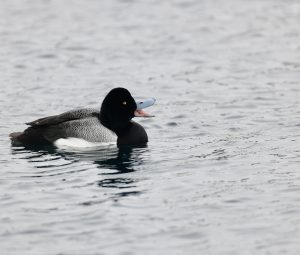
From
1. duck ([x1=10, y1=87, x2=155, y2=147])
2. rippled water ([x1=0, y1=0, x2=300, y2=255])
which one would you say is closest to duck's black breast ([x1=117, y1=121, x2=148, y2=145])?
duck ([x1=10, y1=87, x2=155, y2=147])

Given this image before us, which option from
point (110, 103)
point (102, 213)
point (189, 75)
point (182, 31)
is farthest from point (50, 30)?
point (102, 213)

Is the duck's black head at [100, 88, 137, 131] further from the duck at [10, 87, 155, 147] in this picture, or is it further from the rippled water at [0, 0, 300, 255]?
the rippled water at [0, 0, 300, 255]

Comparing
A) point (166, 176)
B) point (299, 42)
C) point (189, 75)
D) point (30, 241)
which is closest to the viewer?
point (30, 241)

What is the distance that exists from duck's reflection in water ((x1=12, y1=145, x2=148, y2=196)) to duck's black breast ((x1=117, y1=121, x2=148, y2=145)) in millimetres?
87

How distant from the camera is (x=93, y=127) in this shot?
15.0m

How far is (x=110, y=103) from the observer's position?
15.0 m

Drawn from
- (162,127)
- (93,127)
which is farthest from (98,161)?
(162,127)

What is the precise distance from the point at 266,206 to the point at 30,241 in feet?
9.11

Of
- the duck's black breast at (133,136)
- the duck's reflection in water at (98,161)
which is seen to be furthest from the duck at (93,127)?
the duck's reflection in water at (98,161)

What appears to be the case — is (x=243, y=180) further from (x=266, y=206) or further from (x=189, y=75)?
(x=189, y=75)

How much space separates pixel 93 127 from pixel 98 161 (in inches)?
41.8

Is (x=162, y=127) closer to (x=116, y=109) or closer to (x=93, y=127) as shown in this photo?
(x=116, y=109)

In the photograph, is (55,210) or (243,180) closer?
(55,210)

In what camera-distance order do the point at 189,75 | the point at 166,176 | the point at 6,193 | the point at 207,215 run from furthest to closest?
the point at 189,75 → the point at 166,176 → the point at 6,193 → the point at 207,215
